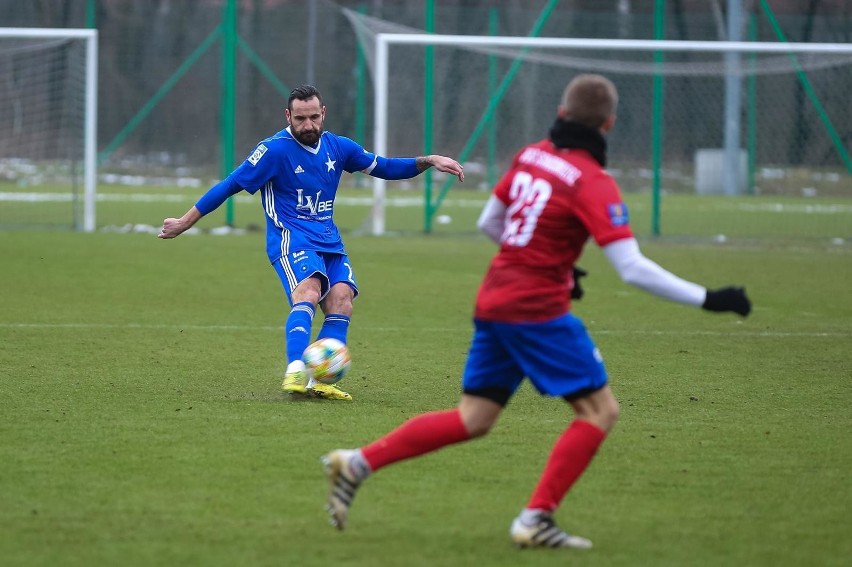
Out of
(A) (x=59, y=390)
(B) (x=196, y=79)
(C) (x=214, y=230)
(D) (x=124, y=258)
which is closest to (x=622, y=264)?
(A) (x=59, y=390)

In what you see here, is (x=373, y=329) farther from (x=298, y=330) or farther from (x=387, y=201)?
(x=387, y=201)

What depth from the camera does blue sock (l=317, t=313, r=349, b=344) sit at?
25.3 ft

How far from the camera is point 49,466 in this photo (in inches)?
229

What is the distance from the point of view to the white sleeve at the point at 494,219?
500 centimetres

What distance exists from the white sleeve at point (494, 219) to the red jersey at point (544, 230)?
3.9 inches

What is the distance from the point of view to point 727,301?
455 centimetres

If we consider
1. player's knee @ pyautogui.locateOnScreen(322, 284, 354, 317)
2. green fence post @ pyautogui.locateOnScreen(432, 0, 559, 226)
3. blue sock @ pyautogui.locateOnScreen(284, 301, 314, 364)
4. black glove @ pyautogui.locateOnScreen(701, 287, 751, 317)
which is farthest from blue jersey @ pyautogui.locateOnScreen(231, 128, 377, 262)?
green fence post @ pyautogui.locateOnScreen(432, 0, 559, 226)

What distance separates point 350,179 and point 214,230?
8080 millimetres

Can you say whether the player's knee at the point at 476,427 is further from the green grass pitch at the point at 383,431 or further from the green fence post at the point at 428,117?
the green fence post at the point at 428,117

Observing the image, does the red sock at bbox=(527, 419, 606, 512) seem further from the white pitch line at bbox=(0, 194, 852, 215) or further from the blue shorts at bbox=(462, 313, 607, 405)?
the white pitch line at bbox=(0, 194, 852, 215)

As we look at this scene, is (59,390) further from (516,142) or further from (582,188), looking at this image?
(516,142)

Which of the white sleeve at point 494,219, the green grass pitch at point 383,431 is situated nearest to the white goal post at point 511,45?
the green grass pitch at point 383,431

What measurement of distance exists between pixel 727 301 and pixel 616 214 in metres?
0.49

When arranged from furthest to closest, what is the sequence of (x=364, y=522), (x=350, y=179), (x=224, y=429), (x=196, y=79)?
(x=196, y=79)
(x=350, y=179)
(x=224, y=429)
(x=364, y=522)
